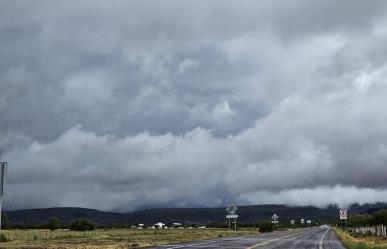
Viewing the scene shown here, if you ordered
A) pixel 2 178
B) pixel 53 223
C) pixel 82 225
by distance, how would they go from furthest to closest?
pixel 53 223
pixel 82 225
pixel 2 178

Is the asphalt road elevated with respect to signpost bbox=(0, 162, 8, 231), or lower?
lower

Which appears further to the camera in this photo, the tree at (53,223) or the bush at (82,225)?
the tree at (53,223)

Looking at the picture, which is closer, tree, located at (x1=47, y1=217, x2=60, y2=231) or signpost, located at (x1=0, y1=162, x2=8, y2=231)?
signpost, located at (x1=0, y1=162, x2=8, y2=231)

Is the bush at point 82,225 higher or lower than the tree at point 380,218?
lower

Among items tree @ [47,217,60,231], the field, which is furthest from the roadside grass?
tree @ [47,217,60,231]

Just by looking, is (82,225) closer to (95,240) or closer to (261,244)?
(95,240)

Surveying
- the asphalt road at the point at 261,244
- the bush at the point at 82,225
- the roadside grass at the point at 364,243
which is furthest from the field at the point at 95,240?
the bush at the point at 82,225

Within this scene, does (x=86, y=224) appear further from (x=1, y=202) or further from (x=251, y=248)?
(x=1, y=202)

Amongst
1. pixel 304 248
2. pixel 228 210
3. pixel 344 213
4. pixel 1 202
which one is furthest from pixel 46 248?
pixel 344 213

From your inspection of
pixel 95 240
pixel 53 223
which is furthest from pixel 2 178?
pixel 53 223

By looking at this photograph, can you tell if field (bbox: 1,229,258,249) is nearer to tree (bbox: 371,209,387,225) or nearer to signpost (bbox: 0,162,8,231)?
signpost (bbox: 0,162,8,231)

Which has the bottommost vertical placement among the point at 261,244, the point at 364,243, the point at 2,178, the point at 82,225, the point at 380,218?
the point at 82,225

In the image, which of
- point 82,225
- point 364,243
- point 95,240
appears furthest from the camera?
point 82,225

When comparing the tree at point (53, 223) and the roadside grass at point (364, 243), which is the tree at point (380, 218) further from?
the tree at point (53, 223)
